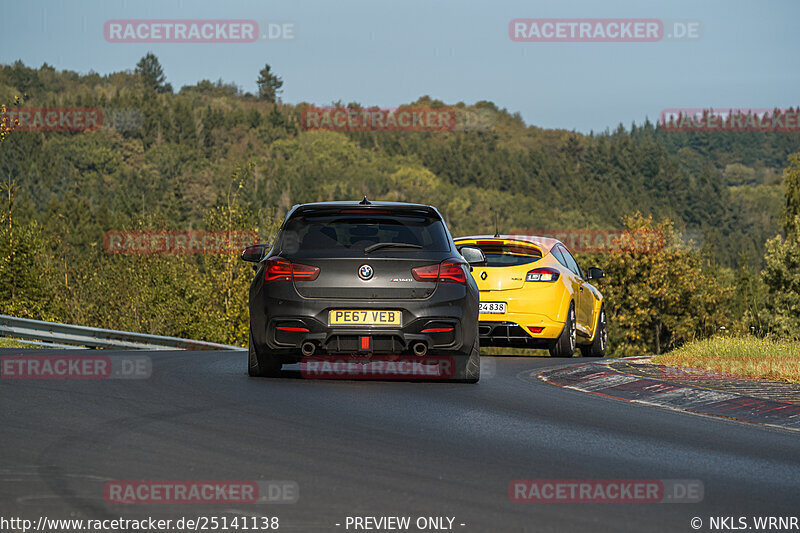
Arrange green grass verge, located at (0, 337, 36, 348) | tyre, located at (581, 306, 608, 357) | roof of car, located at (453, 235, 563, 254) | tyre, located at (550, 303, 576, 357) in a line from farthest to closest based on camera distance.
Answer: green grass verge, located at (0, 337, 36, 348)
tyre, located at (581, 306, 608, 357)
tyre, located at (550, 303, 576, 357)
roof of car, located at (453, 235, 563, 254)

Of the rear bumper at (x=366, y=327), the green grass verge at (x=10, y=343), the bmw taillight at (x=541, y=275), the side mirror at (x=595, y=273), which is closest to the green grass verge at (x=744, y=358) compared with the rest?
the bmw taillight at (x=541, y=275)

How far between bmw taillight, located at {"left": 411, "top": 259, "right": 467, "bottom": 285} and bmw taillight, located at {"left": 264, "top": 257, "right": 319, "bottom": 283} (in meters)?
0.99

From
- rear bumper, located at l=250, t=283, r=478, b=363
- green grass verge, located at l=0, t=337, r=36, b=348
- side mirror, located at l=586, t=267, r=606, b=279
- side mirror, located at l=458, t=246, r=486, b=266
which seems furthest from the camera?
green grass verge, located at l=0, t=337, r=36, b=348

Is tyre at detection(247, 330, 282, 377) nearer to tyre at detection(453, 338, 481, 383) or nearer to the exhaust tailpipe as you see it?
the exhaust tailpipe

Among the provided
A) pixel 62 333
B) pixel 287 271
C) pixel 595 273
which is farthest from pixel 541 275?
pixel 62 333

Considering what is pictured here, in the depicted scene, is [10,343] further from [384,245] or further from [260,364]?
[384,245]

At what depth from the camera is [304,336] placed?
33.0ft

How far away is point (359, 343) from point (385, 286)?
0.60 m

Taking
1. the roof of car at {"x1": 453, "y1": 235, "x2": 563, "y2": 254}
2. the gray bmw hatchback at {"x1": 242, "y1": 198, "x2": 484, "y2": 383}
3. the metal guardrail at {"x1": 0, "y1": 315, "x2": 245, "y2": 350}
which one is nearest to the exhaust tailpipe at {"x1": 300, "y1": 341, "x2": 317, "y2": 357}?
the gray bmw hatchback at {"x1": 242, "y1": 198, "x2": 484, "y2": 383}

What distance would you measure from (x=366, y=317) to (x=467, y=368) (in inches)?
52.7

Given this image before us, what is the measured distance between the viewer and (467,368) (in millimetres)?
10664

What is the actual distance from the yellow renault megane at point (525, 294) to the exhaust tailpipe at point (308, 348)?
17.3 feet

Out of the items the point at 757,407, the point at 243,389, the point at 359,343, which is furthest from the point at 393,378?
the point at 757,407

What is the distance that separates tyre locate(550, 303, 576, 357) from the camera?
50.9ft
